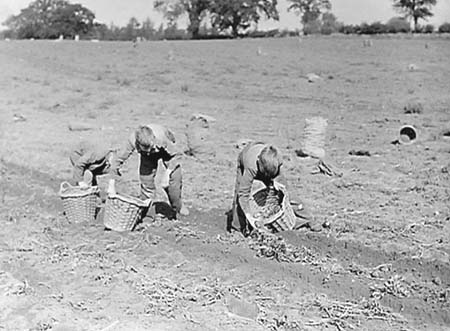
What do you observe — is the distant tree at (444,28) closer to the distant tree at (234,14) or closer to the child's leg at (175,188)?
the distant tree at (234,14)

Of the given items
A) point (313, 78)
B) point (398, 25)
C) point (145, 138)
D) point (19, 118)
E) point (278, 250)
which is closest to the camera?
point (278, 250)

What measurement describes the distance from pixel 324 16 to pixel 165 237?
6234cm

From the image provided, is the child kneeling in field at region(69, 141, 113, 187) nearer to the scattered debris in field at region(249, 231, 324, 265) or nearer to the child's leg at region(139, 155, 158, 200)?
the child's leg at region(139, 155, 158, 200)

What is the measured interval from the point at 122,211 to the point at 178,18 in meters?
53.7

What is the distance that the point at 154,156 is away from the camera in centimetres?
793

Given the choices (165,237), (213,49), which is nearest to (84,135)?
(165,237)

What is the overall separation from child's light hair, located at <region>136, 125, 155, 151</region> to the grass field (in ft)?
3.10

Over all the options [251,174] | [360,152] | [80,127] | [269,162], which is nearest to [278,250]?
[251,174]

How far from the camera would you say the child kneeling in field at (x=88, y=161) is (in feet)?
27.0

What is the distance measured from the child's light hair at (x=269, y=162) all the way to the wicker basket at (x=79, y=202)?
216 cm

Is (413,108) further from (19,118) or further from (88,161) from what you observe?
(88,161)

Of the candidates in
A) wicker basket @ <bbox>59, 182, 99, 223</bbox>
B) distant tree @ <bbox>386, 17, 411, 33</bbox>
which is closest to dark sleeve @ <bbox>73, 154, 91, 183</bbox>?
wicker basket @ <bbox>59, 182, 99, 223</bbox>

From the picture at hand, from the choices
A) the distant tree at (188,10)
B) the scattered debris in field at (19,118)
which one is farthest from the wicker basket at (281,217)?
the distant tree at (188,10)

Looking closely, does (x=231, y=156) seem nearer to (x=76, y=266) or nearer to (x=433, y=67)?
(x=76, y=266)
